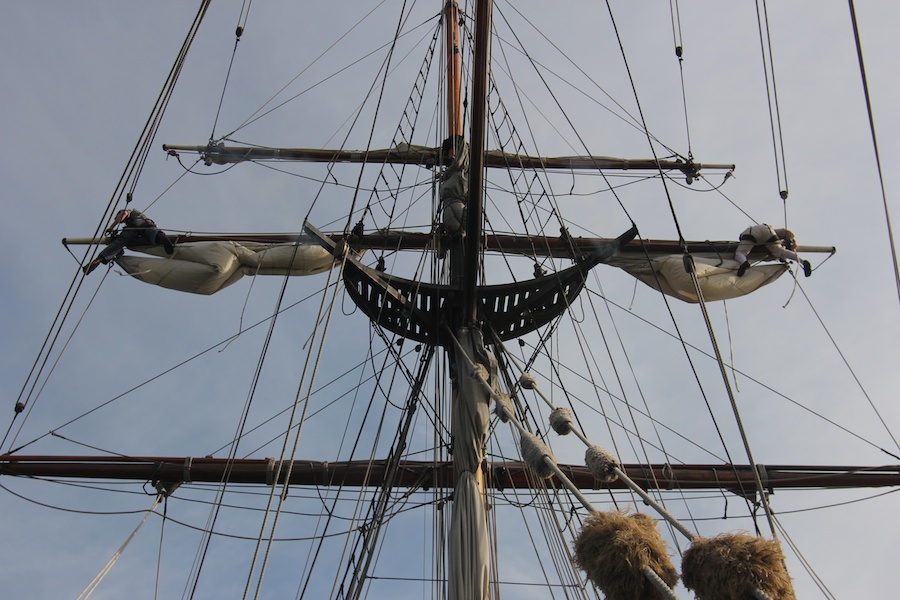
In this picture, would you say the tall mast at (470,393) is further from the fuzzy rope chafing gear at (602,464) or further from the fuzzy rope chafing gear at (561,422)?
the fuzzy rope chafing gear at (602,464)

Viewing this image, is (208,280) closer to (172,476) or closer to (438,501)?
(172,476)

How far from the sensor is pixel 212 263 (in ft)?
31.0

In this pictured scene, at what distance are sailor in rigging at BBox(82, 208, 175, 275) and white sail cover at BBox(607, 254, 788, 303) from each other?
5.45 m

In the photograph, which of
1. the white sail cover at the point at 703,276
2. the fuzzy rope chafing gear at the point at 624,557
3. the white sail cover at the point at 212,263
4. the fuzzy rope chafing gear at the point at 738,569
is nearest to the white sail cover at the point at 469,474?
the fuzzy rope chafing gear at the point at 624,557

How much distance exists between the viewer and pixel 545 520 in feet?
22.7

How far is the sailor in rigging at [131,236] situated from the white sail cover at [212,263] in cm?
15

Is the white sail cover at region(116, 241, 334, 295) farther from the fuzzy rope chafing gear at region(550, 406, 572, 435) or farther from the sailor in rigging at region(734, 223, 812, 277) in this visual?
the fuzzy rope chafing gear at region(550, 406, 572, 435)

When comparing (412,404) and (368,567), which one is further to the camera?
(412,404)

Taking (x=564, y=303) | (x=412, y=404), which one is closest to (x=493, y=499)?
(x=412, y=404)

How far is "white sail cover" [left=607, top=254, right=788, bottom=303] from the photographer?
31.9ft

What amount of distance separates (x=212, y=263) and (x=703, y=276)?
5998 millimetres

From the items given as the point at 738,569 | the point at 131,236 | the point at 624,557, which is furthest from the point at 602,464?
the point at 131,236

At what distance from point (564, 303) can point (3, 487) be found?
6224 millimetres

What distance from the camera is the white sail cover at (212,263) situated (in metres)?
9.50
